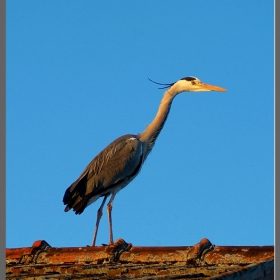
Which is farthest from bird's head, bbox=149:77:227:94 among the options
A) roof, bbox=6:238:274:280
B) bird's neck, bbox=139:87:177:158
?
roof, bbox=6:238:274:280

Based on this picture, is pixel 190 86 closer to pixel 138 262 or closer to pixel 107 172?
pixel 107 172

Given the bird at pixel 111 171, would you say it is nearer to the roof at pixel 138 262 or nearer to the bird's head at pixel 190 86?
the bird's head at pixel 190 86

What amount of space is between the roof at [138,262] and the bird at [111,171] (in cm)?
155

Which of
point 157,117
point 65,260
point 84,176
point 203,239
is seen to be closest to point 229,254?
point 203,239

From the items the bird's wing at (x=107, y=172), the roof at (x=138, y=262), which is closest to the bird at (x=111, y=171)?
the bird's wing at (x=107, y=172)

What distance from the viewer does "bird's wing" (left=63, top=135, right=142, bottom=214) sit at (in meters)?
9.13

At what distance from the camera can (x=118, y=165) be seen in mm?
9453

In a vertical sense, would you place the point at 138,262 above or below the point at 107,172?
below

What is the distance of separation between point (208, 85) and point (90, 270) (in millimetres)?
4579

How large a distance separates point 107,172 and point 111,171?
0.05 m

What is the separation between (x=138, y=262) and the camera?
22.1 ft

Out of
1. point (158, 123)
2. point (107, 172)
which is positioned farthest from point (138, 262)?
point (158, 123)

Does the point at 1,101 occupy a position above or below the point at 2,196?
above

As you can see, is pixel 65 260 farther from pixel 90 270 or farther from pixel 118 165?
pixel 118 165
